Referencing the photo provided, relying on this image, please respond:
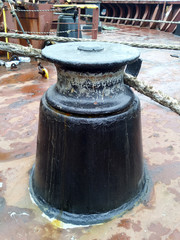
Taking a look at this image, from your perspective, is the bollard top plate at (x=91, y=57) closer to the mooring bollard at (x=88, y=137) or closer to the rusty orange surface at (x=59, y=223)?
the mooring bollard at (x=88, y=137)

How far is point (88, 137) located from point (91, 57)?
400 millimetres

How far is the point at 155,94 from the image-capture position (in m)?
1.47

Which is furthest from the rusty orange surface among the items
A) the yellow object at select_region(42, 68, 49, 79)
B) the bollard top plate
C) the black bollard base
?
the bollard top plate

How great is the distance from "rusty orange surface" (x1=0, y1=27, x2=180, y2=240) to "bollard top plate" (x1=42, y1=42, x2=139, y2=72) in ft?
3.06

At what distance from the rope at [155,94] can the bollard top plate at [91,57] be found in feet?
0.80

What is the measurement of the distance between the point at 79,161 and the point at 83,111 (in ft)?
0.94

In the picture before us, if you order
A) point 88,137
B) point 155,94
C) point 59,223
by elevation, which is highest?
point 155,94

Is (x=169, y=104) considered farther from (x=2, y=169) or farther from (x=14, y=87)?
(x=14, y=87)

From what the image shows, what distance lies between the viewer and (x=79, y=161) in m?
1.25

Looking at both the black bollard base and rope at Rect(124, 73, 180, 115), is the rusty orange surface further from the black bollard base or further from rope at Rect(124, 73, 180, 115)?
rope at Rect(124, 73, 180, 115)

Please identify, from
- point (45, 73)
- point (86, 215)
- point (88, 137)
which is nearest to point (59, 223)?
point (86, 215)

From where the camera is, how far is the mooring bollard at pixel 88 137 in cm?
115

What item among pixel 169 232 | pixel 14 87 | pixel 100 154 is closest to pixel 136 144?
pixel 100 154

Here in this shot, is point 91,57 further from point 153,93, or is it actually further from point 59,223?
point 59,223
